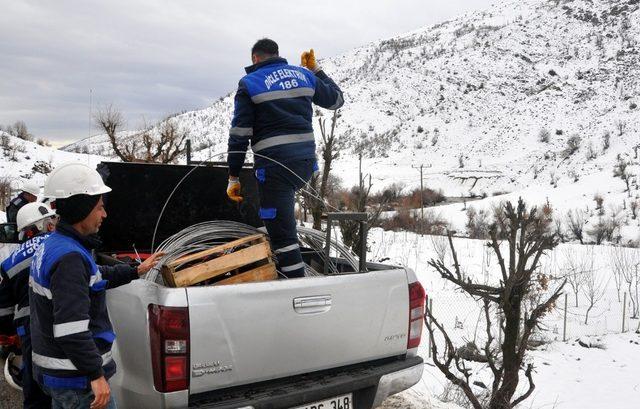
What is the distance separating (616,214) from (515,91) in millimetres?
36915

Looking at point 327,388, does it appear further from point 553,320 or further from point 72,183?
point 553,320

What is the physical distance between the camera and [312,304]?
2.88m

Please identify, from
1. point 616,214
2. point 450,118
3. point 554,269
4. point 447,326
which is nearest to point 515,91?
point 450,118

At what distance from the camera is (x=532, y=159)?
160ft

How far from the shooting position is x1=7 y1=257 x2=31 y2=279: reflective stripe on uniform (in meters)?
3.28

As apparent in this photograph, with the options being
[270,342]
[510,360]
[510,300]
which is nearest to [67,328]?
[270,342]

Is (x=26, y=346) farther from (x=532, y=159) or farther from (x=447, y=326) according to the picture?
(x=532, y=159)

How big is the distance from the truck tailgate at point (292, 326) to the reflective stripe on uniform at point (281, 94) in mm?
1453

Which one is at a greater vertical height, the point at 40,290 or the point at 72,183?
the point at 72,183

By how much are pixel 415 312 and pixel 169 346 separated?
5.27ft

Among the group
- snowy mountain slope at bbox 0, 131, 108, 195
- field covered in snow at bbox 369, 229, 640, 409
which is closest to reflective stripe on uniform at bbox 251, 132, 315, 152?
field covered in snow at bbox 369, 229, 640, 409

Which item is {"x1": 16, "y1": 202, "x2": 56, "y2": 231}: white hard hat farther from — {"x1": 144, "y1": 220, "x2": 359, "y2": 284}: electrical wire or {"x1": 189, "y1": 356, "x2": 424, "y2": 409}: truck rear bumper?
{"x1": 189, "y1": 356, "x2": 424, "y2": 409}: truck rear bumper

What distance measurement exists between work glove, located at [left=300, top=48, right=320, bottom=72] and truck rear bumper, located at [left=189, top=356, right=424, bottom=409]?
7.80 feet

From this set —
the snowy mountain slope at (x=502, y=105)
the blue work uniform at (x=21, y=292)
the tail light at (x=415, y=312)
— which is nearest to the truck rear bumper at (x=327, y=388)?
the tail light at (x=415, y=312)
